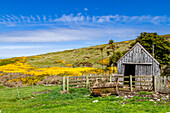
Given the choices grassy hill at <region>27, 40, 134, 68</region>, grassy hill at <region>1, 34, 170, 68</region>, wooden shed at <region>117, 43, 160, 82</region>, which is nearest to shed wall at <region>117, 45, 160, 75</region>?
wooden shed at <region>117, 43, 160, 82</region>

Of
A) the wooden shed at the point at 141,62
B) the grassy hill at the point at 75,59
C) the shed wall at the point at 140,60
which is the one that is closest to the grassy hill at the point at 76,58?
the grassy hill at the point at 75,59

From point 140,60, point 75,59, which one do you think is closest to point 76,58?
point 75,59

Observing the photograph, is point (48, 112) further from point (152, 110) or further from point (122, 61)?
point (122, 61)

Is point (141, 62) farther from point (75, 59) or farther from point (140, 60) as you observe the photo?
point (75, 59)

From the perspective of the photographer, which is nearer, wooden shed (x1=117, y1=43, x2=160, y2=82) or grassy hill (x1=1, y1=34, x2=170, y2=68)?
wooden shed (x1=117, y1=43, x2=160, y2=82)

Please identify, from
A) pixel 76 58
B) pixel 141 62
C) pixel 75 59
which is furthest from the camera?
pixel 76 58

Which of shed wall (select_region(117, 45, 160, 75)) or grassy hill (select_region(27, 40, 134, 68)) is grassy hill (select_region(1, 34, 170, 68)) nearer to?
grassy hill (select_region(27, 40, 134, 68))

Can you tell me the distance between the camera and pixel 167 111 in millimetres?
9594

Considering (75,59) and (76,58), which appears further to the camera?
(76,58)

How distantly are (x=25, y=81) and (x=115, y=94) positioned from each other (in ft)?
77.0

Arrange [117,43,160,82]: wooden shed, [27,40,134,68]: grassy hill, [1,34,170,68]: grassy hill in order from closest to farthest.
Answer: [117,43,160,82]: wooden shed → [1,34,170,68]: grassy hill → [27,40,134,68]: grassy hill

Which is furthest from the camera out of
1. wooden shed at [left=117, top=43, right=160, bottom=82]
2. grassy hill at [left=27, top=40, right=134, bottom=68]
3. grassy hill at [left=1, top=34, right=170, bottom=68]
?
grassy hill at [left=27, top=40, right=134, bottom=68]

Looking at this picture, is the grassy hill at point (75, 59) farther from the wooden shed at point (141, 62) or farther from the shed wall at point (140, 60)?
the shed wall at point (140, 60)

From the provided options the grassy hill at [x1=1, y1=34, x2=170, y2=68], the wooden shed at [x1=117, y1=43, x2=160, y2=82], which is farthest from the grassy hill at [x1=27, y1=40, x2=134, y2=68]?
the wooden shed at [x1=117, y1=43, x2=160, y2=82]
